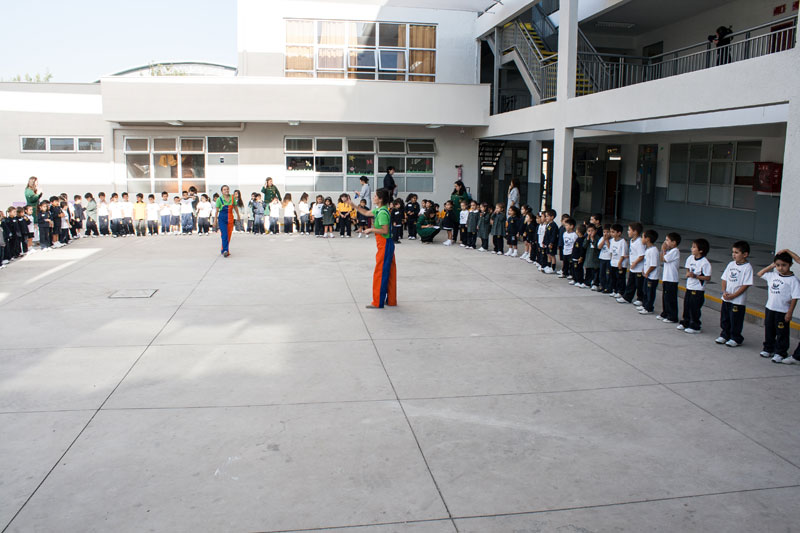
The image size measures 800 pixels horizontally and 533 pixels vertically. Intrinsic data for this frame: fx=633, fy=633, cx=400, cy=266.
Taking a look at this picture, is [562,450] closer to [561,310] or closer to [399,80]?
[561,310]

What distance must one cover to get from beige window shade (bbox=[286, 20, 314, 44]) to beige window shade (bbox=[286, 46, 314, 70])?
24 centimetres

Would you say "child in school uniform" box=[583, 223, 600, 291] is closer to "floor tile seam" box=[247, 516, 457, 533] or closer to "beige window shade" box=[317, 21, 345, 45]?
"floor tile seam" box=[247, 516, 457, 533]

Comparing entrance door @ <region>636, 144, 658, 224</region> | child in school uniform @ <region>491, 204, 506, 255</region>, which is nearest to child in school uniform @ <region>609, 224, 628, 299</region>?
child in school uniform @ <region>491, 204, 506, 255</region>

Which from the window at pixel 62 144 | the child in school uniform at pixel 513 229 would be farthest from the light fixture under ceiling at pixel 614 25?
the window at pixel 62 144

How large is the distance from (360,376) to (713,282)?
25.0 feet

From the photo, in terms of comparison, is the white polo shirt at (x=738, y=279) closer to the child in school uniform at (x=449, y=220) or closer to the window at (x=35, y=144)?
the child in school uniform at (x=449, y=220)

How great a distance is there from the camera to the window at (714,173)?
17750mm

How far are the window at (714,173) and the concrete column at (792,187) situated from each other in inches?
383

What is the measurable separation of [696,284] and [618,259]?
1977 mm

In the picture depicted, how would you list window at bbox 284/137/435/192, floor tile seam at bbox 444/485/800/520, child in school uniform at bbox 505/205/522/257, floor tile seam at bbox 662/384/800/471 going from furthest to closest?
window at bbox 284/137/435/192, child in school uniform at bbox 505/205/522/257, floor tile seam at bbox 662/384/800/471, floor tile seam at bbox 444/485/800/520

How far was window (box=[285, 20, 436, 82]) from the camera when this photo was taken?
69.4ft

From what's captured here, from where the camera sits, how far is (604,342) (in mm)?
7773

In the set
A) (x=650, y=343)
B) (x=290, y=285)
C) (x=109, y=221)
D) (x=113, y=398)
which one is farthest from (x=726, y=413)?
(x=109, y=221)

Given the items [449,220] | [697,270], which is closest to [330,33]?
[449,220]
